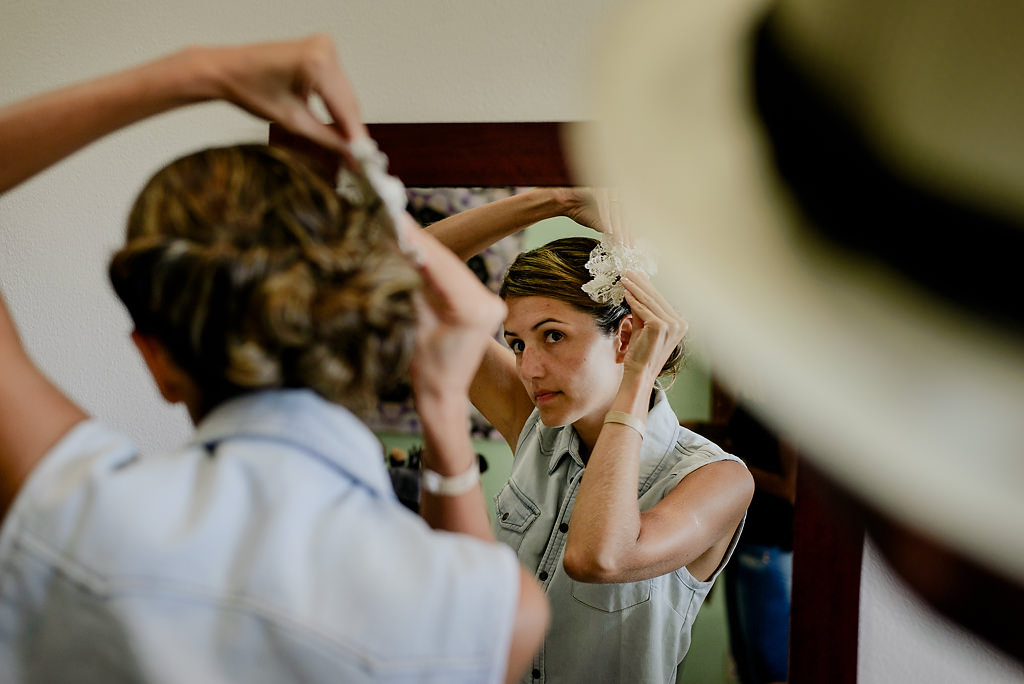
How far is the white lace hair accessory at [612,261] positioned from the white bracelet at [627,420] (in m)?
0.15

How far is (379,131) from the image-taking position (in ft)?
3.70

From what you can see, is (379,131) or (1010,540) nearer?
(1010,540)

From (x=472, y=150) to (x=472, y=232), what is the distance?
0.43 ft

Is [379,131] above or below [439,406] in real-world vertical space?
above

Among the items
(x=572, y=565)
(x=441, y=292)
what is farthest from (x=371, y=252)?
(x=572, y=565)

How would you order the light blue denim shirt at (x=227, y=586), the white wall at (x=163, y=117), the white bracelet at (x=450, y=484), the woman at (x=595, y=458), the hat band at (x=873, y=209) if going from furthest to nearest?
1. the white wall at (x=163, y=117)
2. the woman at (x=595, y=458)
3. the white bracelet at (x=450, y=484)
4. the light blue denim shirt at (x=227, y=586)
5. the hat band at (x=873, y=209)

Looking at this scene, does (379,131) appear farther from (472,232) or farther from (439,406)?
(439,406)

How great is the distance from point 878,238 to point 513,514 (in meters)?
0.91

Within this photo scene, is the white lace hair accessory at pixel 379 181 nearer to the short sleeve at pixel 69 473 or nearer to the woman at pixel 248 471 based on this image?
the woman at pixel 248 471

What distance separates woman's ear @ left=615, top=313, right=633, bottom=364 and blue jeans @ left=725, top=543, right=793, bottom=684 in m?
0.30

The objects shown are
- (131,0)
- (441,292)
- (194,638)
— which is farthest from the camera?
(131,0)

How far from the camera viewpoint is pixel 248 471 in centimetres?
48

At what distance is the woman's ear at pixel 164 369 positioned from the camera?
53cm

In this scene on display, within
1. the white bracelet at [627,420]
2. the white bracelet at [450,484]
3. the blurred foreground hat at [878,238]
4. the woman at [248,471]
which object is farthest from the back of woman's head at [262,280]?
the white bracelet at [627,420]
